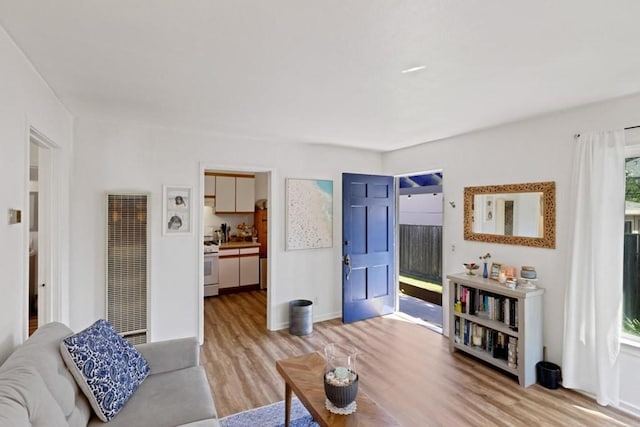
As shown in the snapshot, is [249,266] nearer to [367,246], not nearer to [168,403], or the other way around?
[367,246]

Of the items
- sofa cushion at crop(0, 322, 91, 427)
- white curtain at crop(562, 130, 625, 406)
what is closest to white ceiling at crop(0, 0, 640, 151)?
white curtain at crop(562, 130, 625, 406)

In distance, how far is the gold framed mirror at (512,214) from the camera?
9.72ft

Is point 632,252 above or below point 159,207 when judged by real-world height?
below

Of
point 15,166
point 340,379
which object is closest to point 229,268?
point 15,166

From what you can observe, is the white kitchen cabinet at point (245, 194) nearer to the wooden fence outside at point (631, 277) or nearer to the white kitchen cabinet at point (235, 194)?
the white kitchen cabinet at point (235, 194)

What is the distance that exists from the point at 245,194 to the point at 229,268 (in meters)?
1.46

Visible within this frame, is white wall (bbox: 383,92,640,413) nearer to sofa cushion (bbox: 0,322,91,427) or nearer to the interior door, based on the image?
the interior door

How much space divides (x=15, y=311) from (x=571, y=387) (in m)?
4.07

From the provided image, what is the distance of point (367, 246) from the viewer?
4539 mm

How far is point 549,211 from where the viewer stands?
2.94 meters

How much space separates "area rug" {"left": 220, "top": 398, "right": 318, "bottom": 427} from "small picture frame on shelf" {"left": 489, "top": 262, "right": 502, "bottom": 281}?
2.22 metres

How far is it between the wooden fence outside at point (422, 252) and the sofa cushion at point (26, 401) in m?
5.21

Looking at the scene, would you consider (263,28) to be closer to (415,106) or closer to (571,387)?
(415,106)

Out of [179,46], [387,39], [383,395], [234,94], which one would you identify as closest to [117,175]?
[234,94]
